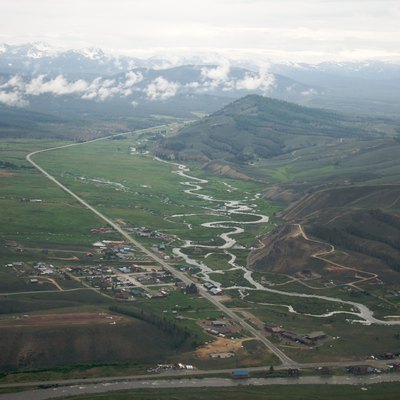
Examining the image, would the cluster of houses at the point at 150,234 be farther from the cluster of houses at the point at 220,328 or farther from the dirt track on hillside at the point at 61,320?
the dirt track on hillside at the point at 61,320

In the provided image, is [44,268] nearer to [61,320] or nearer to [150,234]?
[61,320]

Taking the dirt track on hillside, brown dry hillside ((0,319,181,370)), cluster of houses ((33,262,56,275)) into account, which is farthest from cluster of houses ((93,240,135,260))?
brown dry hillside ((0,319,181,370))

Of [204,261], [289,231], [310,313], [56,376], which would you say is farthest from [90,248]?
[56,376]

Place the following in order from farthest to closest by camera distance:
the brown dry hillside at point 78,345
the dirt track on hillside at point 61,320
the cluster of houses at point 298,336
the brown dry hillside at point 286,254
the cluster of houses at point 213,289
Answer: the brown dry hillside at point 286,254
the cluster of houses at point 213,289
the cluster of houses at point 298,336
the dirt track on hillside at point 61,320
the brown dry hillside at point 78,345

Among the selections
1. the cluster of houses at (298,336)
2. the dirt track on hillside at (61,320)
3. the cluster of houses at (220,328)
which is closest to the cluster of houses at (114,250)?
the cluster of houses at (220,328)

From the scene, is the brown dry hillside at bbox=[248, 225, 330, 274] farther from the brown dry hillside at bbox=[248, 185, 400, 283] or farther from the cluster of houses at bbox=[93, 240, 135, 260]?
the cluster of houses at bbox=[93, 240, 135, 260]

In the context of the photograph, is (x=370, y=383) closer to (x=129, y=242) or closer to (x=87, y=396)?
(x=87, y=396)

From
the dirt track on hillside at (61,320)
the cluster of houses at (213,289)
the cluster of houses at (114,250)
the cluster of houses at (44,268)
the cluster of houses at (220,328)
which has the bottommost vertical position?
the cluster of houses at (114,250)
